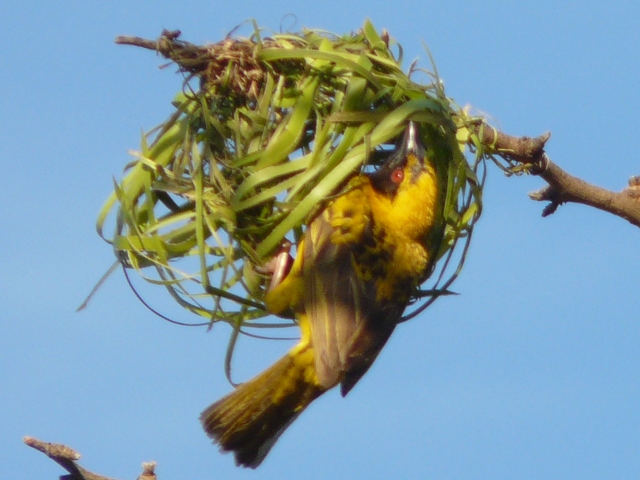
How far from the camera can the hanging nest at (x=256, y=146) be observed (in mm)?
2562

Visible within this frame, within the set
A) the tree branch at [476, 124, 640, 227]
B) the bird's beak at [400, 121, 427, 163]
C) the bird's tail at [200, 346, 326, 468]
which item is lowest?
the bird's tail at [200, 346, 326, 468]

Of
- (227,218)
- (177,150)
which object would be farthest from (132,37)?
(227,218)

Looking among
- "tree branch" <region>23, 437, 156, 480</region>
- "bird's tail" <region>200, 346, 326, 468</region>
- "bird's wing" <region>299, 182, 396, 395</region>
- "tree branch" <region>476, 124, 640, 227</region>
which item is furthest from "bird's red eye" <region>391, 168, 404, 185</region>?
"tree branch" <region>23, 437, 156, 480</region>

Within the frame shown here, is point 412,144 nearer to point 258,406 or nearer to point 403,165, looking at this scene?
point 403,165

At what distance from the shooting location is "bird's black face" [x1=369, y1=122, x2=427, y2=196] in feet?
8.93

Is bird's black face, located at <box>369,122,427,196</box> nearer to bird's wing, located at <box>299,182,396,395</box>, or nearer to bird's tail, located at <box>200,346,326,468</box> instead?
bird's wing, located at <box>299,182,396,395</box>

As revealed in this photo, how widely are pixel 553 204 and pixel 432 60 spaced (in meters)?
0.54

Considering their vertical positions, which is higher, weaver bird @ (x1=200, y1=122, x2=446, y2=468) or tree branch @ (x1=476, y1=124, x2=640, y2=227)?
tree branch @ (x1=476, y1=124, x2=640, y2=227)

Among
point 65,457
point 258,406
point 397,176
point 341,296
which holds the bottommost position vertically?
point 65,457

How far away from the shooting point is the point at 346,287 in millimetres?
2770

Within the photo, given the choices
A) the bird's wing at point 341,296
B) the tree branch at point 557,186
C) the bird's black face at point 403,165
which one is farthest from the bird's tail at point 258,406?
the tree branch at point 557,186

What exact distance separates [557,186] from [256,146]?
868 mm

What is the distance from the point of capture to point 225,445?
2.86 meters

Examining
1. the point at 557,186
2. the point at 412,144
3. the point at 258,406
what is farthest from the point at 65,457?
the point at 557,186
